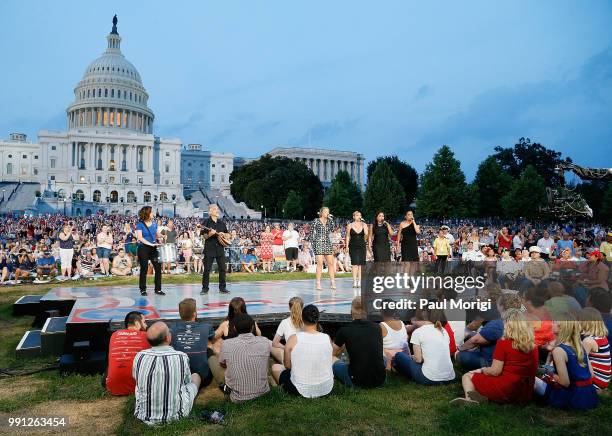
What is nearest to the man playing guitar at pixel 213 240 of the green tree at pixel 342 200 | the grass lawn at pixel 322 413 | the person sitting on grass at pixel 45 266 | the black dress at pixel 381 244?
the black dress at pixel 381 244

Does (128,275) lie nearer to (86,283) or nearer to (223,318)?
(86,283)

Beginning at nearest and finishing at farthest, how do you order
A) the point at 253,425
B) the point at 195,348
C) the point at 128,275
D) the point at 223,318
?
the point at 253,425, the point at 195,348, the point at 223,318, the point at 128,275

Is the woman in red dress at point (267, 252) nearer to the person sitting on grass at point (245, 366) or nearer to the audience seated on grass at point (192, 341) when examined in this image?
the audience seated on grass at point (192, 341)

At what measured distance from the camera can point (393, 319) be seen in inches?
270

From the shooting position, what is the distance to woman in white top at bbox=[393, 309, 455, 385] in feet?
20.1

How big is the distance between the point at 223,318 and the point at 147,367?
2.85 m

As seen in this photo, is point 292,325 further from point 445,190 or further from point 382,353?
point 445,190

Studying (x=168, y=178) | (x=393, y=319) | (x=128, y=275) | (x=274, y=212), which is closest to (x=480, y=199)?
(x=274, y=212)

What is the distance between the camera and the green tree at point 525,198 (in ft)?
195


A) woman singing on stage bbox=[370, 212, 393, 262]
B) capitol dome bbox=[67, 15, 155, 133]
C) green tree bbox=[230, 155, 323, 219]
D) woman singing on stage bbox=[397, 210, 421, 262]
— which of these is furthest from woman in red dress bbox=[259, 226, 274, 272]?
capitol dome bbox=[67, 15, 155, 133]

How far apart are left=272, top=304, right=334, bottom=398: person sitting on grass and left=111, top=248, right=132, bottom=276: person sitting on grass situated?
13740 millimetres

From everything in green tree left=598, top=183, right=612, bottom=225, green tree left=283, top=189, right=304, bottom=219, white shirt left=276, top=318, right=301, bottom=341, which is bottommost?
white shirt left=276, top=318, right=301, bottom=341

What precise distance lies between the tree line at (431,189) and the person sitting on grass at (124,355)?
3710 cm

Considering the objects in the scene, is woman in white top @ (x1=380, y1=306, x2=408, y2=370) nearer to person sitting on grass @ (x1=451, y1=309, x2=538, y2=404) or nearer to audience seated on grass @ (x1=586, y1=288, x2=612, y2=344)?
person sitting on grass @ (x1=451, y1=309, x2=538, y2=404)
